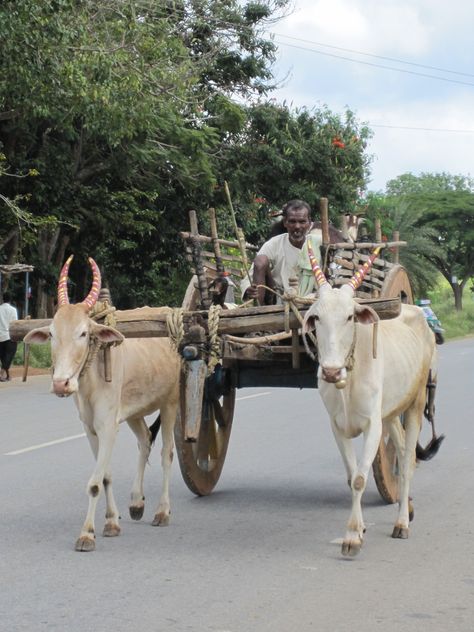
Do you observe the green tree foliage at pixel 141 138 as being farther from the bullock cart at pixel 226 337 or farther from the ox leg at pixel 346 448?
the ox leg at pixel 346 448

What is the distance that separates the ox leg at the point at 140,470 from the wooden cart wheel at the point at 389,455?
1.63 m

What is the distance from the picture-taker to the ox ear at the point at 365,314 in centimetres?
639

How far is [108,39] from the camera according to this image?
696 inches

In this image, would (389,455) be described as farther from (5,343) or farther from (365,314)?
(5,343)

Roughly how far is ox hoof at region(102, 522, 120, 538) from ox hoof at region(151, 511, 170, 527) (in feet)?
1.27

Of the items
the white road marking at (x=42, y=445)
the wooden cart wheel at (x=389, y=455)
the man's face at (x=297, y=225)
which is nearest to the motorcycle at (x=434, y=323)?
the wooden cart wheel at (x=389, y=455)

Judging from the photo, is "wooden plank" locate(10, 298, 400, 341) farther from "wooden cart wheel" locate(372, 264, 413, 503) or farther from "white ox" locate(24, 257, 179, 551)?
"wooden cart wheel" locate(372, 264, 413, 503)

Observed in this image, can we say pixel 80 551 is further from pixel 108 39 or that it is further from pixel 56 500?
pixel 108 39

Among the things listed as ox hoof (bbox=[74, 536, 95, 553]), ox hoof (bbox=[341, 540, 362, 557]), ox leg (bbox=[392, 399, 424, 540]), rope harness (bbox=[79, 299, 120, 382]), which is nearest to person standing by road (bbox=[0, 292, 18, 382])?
ox leg (bbox=[392, 399, 424, 540])

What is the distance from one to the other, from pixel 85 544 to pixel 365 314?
211 centimetres

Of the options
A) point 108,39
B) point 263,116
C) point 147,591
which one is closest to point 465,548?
point 147,591

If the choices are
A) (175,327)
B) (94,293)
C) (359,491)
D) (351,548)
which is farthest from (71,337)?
(351,548)

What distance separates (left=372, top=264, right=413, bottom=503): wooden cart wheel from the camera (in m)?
7.87

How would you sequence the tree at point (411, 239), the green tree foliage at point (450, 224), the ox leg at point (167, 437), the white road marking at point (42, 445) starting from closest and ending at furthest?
1. the ox leg at point (167, 437)
2. the white road marking at point (42, 445)
3. the tree at point (411, 239)
4. the green tree foliage at point (450, 224)
